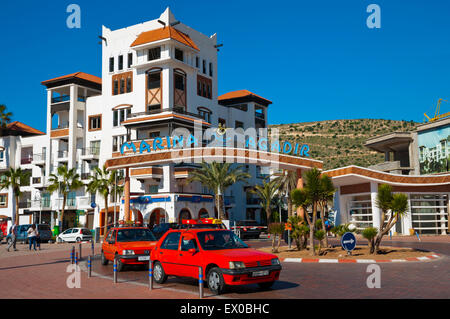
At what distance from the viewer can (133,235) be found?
58.4ft

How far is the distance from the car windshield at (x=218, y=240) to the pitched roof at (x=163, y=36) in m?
38.9

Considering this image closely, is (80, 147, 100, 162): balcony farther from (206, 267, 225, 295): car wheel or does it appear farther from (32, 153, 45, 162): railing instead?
(206, 267, 225, 295): car wheel

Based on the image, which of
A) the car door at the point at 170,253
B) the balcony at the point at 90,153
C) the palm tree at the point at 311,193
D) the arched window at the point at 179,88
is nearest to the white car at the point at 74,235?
the balcony at the point at 90,153

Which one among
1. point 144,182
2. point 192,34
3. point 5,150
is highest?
point 192,34

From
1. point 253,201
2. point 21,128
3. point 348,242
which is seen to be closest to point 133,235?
point 348,242

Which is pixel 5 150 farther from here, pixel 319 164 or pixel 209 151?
pixel 319 164

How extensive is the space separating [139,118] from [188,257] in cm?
3897

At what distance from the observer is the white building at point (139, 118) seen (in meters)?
47.8

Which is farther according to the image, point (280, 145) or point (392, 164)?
point (392, 164)

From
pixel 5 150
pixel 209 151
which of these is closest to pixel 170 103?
pixel 209 151

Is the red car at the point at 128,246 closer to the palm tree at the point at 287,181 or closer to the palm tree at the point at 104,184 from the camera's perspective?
the palm tree at the point at 104,184
